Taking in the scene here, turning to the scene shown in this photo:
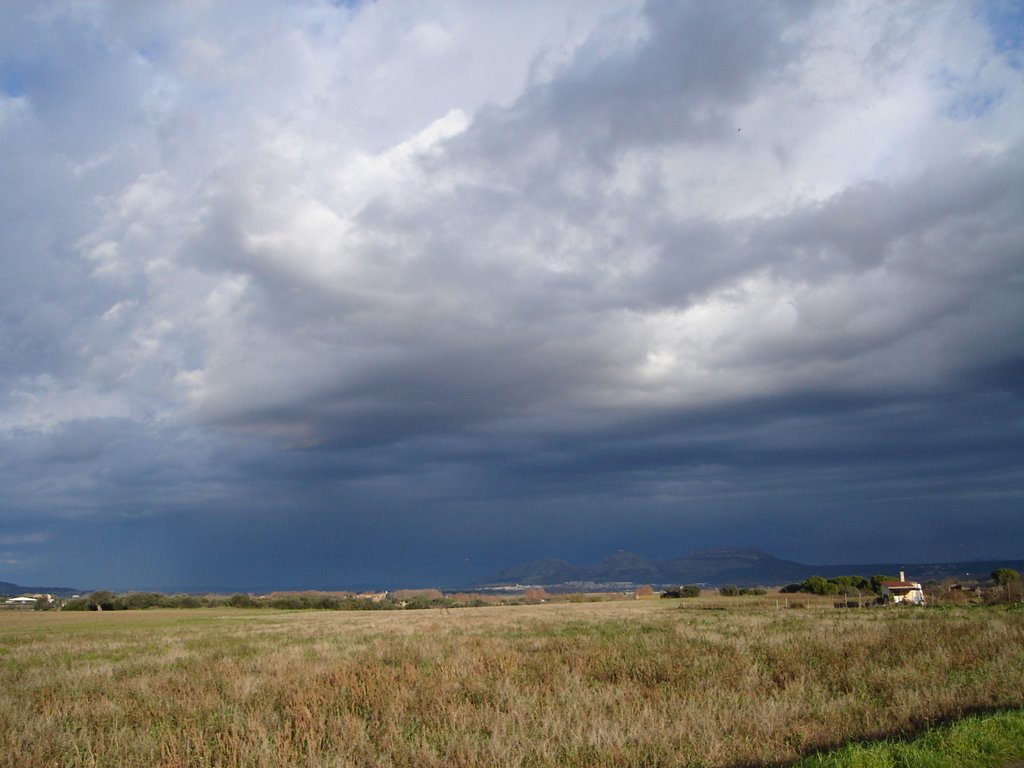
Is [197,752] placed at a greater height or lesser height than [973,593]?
greater

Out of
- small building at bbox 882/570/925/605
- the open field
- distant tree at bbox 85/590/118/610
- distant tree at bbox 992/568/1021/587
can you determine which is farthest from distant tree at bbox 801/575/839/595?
distant tree at bbox 85/590/118/610

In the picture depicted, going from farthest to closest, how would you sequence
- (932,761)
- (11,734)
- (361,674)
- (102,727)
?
(361,674)
(102,727)
(11,734)
(932,761)

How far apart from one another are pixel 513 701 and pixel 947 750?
23.0 ft

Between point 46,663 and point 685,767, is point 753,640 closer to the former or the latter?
point 685,767

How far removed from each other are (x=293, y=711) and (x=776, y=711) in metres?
8.17

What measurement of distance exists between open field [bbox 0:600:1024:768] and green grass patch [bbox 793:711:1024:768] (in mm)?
955

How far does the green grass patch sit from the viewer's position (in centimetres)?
827

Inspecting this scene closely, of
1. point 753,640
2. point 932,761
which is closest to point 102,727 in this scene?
point 932,761

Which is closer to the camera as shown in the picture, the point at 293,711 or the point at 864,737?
the point at 864,737

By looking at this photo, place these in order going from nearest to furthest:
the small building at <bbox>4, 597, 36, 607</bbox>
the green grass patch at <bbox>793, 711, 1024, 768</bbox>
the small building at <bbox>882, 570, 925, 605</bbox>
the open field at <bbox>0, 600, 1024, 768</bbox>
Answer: the green grass patch at <bbox>793, 711, 1024, 768</bbox> → the open field at <bbox>0, 600, 1024, 768</bbox> → the small building at <bbox>882, 570, 925, 605</bbox> → the small building at <bbox>4, 597, 36, 607</bbox>

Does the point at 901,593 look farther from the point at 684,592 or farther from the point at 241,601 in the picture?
the point at 241,601

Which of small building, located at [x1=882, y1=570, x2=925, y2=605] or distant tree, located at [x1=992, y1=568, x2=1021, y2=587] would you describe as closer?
small building, located at [x1=882, y1=570, x2=925, y2=605]

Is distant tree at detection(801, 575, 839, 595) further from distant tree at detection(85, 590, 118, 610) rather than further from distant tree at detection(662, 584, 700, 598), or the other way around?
distant tree at detection(85, 590, 118, 610)

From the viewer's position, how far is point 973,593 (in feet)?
217
